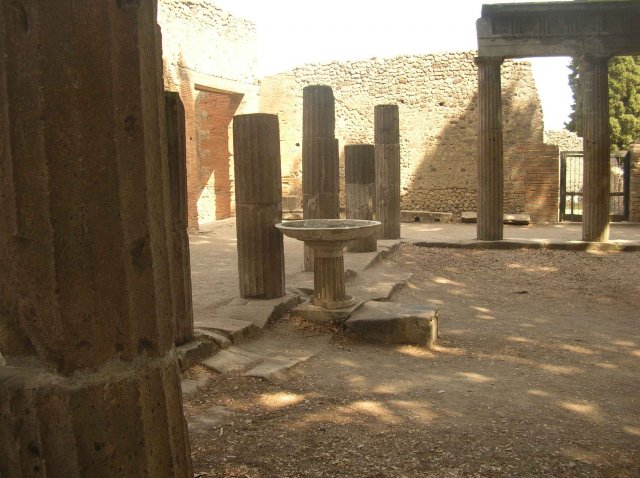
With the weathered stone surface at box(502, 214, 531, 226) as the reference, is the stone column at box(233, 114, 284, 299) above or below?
above

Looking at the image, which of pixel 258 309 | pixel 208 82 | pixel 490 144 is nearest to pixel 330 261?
pixel 258 309

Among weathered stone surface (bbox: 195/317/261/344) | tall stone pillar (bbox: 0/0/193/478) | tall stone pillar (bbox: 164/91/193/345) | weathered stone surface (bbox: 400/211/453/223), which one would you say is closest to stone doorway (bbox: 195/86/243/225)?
weathered stone surface (bbox: 400/211/453/223)

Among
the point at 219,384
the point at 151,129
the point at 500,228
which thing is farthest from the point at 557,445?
the point at 500,228

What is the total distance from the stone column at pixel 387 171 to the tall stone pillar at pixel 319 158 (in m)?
3.53

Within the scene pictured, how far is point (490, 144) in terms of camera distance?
11.6m

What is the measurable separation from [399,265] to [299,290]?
2982 millimetres

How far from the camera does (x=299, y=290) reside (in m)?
7.23

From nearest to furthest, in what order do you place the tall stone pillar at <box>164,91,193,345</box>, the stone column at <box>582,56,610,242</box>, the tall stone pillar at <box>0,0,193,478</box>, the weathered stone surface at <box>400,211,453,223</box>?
the tall stone pillar at <box>0,0,193,478</box> < the tall stone pillar at <box>164,91,193,345</box> < the stone column at <box>582,56,610,242</box> < the weathered stone surface at <box>400,211,453,223</box>

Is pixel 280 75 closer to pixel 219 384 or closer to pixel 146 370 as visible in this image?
pixel 219 384

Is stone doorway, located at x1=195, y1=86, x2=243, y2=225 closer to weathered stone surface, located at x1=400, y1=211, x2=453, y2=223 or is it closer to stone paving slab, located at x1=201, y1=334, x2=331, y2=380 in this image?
weathered stone surface, located at x1=400, y1=211, x2=453, y2=223

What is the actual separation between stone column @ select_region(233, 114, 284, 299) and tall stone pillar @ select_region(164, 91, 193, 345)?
5.26 feet

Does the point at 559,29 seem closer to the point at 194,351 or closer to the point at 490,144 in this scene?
the point at 490,144

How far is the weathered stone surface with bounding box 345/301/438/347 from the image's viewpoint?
575 centimetres

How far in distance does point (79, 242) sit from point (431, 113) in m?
16.6
